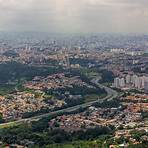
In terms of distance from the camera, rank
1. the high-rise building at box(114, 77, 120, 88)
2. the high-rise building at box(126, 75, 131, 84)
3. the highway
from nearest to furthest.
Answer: the highway → the high-rise building at box(114, 77, 120, 88) → the high-rise building at box(126, 75, 131, 84)

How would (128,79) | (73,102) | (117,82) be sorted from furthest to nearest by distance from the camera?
1. (128,79)
2. (117,82)
3. (73,102)

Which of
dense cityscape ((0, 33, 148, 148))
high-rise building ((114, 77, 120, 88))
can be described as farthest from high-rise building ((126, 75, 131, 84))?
high-rise building ((114, 77, 120, 88))

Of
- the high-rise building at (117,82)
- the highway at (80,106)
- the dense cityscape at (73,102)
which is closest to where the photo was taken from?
the dense cityscape at (73,102)

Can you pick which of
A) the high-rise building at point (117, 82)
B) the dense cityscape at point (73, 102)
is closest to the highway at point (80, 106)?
the dense cityscape at point (73, 102)

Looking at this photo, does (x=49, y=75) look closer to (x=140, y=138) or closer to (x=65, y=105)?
(x=65, y=105)

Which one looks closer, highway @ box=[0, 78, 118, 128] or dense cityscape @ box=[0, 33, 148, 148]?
dense cityscape @ box=[0, 33, 148, 148]

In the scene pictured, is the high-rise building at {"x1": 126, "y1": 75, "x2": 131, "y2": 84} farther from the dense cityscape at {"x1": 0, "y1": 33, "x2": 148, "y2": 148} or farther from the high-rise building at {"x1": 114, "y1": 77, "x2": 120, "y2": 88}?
the high-rise building at {"x1": 114, "y1": 77, "x2": 120, "y2": 88}

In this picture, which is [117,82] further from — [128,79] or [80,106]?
[80,106]

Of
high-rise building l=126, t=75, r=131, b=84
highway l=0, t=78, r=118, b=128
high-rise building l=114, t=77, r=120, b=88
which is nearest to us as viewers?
highway l=0, t=78, r=118, b=128

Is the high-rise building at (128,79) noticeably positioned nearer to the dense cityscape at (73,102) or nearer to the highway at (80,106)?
the dense cityscape at (73,102)

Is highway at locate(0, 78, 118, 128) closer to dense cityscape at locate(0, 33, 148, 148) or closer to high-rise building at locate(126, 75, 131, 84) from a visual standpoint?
dense cityscape at locate(0, 33, 148, 148)

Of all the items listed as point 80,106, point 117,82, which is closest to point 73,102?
point 80,106
